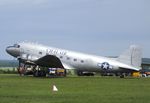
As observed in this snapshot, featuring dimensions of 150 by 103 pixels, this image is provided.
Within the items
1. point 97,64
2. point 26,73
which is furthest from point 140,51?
point 26,73

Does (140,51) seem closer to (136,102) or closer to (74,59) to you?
(74,59)

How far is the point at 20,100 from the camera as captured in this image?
22203mm

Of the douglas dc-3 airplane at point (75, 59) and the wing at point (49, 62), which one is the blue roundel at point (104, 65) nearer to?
the douglas dc-3 airplane at point (75, 59)

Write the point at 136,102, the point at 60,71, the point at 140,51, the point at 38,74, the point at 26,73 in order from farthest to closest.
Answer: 1. the point at 60,71
2. the point at 26,73
3. the point at 140,51
4. the point at 38,74
5. the point at 136,102

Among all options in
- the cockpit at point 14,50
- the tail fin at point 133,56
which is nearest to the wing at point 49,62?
the cockpit at point 14,50

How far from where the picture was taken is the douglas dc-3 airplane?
59650 mm

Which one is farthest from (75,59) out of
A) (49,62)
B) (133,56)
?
(133,56)

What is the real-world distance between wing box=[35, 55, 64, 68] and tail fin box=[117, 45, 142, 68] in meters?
8.94

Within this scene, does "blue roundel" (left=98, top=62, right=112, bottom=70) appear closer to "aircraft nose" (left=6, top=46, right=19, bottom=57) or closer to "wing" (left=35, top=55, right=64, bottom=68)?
"wing" (left=35, top=55, right=64, bottom=68)

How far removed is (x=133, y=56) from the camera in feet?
201

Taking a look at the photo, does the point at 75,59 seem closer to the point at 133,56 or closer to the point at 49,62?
the point at 49,62

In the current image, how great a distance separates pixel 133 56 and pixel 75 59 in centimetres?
786

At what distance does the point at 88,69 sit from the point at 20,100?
38675 mm

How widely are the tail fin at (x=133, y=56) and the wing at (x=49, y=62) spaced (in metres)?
8.94
